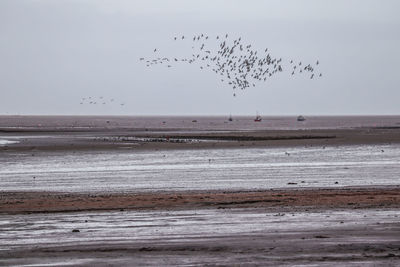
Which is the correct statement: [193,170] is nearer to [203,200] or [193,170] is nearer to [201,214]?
[203,200]

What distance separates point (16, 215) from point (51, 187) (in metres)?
11.9

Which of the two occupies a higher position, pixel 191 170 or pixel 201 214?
pixel 201 214

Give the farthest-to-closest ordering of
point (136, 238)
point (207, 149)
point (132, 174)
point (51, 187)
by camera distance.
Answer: point (207, 149) → point (132, 174) → point (51, 187) → point (136, 238)

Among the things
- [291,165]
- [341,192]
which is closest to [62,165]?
[291,165]

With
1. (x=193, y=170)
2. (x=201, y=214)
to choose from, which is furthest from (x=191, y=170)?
(x=201, y=214)

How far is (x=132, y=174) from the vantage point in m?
40.5

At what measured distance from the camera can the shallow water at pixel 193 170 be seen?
3403 centimetres

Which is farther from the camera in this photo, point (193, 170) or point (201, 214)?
point (193, 170)

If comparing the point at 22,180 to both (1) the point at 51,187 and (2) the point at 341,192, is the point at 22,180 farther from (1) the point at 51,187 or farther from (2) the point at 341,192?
(2) the point at 341,192

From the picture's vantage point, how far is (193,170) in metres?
43.2

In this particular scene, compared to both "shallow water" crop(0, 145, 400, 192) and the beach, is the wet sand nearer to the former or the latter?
the beach

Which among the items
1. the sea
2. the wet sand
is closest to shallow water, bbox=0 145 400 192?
the sea

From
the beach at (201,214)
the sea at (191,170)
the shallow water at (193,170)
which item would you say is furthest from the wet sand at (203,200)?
the shallow water at (193,170)

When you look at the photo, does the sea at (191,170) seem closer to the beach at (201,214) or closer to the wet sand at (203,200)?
the beach at (201,214)
